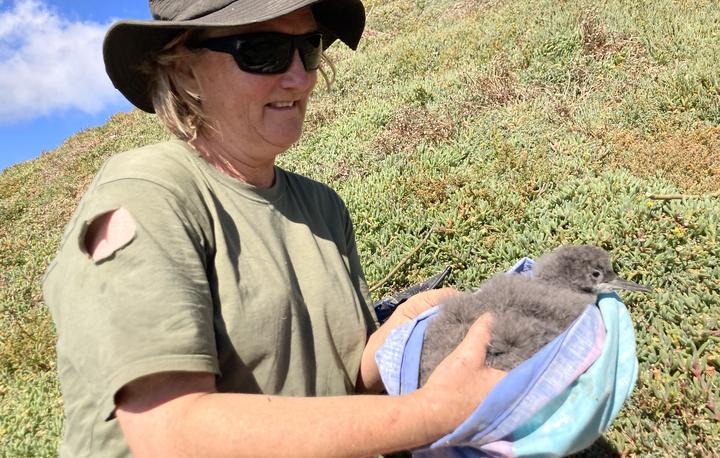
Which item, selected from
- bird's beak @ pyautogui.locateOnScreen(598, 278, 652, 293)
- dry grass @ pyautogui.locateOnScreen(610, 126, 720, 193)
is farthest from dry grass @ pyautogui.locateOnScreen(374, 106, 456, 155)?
bird's beak @ pyautogui.locateOnScreen(598, 278, 652, 293)

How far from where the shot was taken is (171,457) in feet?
5.27

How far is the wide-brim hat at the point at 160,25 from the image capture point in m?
2.24

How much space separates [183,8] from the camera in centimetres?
232

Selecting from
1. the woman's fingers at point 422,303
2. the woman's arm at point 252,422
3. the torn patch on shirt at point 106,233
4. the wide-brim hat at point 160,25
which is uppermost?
the wide-brim hat at point 160,25

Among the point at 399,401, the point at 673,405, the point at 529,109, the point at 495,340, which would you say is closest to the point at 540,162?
the point at 529,109

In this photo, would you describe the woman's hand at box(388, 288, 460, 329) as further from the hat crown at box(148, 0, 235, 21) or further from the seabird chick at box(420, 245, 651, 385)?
the hat crown at box(148, 0, 235, 21)

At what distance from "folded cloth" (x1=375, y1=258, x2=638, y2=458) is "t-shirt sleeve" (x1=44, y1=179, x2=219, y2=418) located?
98cm

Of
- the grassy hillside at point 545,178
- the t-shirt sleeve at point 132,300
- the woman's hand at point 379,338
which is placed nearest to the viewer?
the t-shirt sleeve at point 132,300

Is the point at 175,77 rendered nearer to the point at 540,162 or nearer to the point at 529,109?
the point at 540,162

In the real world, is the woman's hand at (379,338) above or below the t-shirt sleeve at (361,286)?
below

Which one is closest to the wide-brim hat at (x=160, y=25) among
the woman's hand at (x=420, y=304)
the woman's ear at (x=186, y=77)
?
the woman's ear at (x=186, y=77)

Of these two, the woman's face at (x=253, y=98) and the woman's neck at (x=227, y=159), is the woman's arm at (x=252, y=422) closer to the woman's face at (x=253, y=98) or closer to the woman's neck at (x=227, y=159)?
the woman's neck at (x=227, y=159)

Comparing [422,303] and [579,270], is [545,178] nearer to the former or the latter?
[579,270]

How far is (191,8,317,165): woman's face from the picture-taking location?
242cm
